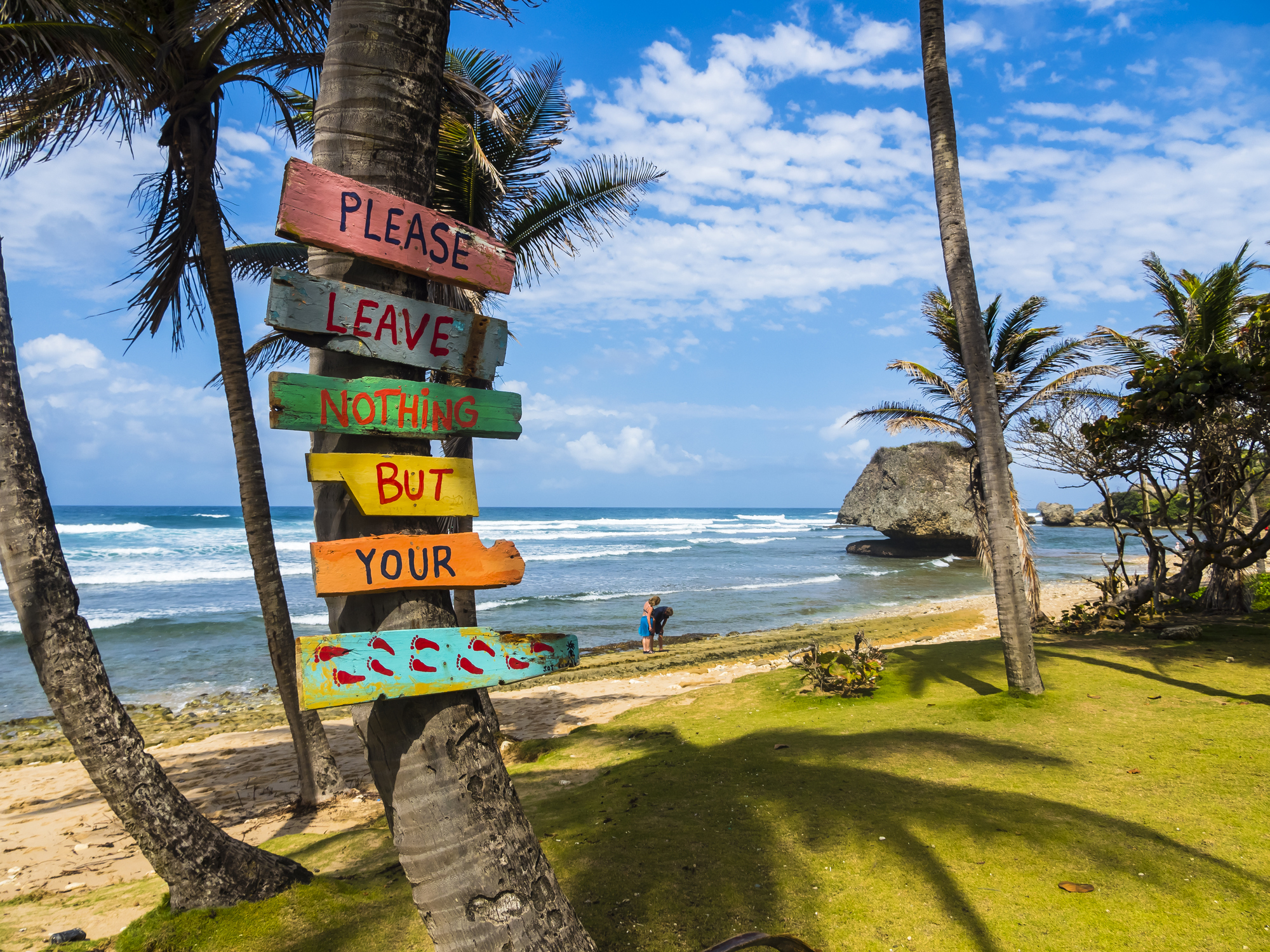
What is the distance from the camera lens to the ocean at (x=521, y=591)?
15359 mm

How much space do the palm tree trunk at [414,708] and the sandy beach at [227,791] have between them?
318cm

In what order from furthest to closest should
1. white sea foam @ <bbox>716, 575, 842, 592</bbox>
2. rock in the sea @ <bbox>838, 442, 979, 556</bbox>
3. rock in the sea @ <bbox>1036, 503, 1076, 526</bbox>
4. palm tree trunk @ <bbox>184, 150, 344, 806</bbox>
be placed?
1. rock in the sea @ <bbox>1036, 503, 1076, 526</bbox>
2. rock in the sea @ <bbox>838, 442, 979, 556</bbox>
3. white sea foam @ <bbox>716, 575, 842, 592</bbox>
4. palm tree trunk @ <bbox>184, 150, 344, 806</bbox>

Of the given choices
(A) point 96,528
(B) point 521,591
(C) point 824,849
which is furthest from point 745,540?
(C) point 824,849

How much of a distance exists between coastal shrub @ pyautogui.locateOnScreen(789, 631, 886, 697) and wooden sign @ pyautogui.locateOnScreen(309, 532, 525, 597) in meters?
6.21

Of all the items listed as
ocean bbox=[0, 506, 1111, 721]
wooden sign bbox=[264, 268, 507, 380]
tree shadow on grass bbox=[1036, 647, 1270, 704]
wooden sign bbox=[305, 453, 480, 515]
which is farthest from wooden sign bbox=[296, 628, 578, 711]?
tree shadow on grass bbox=[1036, 647, 1270, 704]

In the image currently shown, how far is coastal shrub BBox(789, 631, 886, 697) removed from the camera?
7.71 metres

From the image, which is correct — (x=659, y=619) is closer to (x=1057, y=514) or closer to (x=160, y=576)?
(x=160, y=576)

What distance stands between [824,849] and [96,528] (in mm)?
62159

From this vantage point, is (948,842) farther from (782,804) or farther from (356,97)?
(356,97)

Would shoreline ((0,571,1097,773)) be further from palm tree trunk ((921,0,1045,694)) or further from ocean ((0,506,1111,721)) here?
palm tree trunk ((921,0,1045,694))

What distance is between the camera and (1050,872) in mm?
3594

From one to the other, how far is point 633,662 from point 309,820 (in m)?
9.06

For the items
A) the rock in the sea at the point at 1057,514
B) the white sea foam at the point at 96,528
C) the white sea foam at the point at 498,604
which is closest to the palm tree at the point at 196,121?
the white sea foam at the point at 498,604

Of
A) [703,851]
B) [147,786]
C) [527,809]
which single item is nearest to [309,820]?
[527,809]
